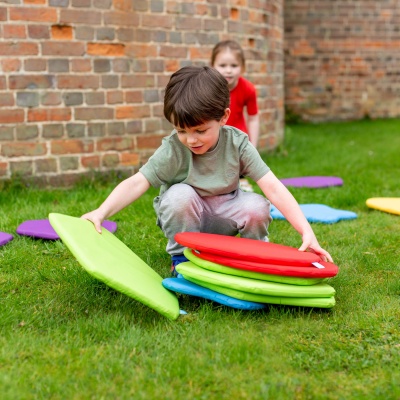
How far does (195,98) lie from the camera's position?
266 cm

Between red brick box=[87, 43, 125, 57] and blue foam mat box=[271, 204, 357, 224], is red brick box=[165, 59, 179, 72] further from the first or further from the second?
blue foam mat box=[271, 204, 357, 224]

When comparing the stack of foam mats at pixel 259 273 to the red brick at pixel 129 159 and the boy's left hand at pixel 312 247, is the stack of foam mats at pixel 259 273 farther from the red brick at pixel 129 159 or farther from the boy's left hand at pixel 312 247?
the red brick at pixel 129 159

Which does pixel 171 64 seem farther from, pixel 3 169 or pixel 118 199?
pixel 118 199

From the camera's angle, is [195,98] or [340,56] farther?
[340,56]

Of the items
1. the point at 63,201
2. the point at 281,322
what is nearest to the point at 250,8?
the point at 63,201

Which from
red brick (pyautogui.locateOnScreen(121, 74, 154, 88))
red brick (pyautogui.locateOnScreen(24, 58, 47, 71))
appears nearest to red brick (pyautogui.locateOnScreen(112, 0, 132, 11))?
red brick (pyautogui.locateOnScreen(121, 74, 154, 88))

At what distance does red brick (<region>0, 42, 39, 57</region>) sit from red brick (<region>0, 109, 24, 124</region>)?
455mm

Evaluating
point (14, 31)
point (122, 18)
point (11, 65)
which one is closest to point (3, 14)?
point (14, 31)

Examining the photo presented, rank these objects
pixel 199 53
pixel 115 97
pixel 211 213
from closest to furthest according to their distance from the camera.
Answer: pixel 211 213 → pixel 115 97 → pixel 199 53

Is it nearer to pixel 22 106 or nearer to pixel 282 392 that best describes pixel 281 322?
pixel 282 392

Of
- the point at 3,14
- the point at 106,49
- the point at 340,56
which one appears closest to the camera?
the point at 3,14

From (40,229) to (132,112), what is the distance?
2.13m

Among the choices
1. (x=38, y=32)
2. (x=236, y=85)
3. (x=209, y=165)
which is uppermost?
(x=38, y=32)

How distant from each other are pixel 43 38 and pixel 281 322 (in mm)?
3598
